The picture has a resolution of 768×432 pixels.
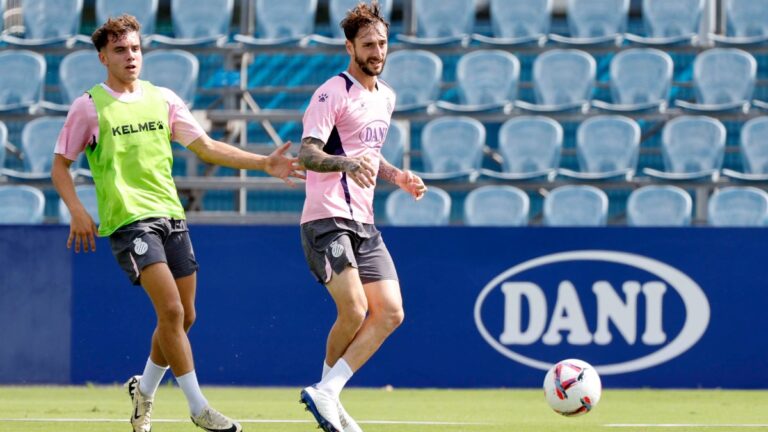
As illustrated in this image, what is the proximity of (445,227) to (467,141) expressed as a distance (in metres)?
2.86

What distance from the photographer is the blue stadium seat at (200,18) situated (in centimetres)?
1505

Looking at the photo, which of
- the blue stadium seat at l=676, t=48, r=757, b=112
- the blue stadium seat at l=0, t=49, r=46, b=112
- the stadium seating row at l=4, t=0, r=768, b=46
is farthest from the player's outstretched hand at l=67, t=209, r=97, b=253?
the blue stadium seat at l=676, t=48, r=757, b=112

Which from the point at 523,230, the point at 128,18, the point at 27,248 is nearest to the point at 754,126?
the point at 523,230

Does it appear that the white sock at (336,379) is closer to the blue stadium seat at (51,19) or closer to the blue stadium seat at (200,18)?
the blue stadium seat at (200,18)

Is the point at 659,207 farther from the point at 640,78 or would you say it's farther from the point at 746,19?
the point at 746,19

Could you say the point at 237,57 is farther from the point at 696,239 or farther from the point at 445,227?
the point at 696,239

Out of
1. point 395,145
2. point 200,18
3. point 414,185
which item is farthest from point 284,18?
point 414,185

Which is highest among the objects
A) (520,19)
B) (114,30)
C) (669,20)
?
(114,30)

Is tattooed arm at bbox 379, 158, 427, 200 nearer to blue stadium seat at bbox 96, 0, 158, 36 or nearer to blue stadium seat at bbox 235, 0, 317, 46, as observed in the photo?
blue stadium seat at bbox 235, 0, 317, 46

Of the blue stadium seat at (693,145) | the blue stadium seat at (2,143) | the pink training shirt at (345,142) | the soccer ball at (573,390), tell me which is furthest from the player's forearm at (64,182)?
the blue stadium seat at (693,145)

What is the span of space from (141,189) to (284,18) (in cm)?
867

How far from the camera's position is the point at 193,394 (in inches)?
255

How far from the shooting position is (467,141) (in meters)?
13.4

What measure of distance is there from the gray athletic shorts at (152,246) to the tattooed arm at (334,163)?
77 centimetres
